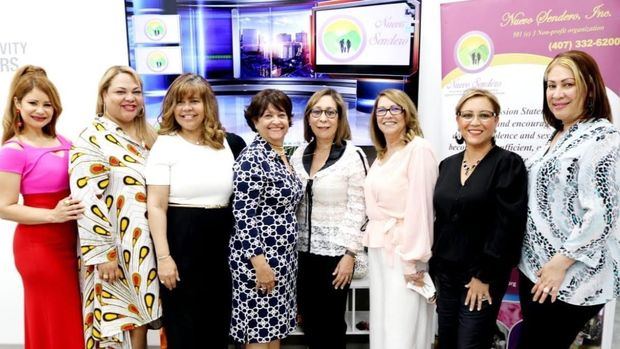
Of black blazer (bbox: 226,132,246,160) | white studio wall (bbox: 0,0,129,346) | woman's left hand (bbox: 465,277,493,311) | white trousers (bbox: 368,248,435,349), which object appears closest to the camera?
woman's left hand (bbox: 465,277,493,311)

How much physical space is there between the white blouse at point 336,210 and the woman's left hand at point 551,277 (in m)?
0.84

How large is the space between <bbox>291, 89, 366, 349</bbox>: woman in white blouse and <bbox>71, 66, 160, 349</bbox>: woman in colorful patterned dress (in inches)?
31.0

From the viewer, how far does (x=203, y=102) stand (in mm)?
1964

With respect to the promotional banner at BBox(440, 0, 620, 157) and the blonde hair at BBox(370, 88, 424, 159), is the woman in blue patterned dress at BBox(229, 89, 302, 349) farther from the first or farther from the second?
the promotional banner at BBox(440, 0, 620, 157)

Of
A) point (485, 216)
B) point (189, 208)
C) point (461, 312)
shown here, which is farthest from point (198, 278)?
point (485, 216)

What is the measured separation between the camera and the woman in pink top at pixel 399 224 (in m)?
2.00

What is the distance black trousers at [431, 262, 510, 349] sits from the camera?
1860mm

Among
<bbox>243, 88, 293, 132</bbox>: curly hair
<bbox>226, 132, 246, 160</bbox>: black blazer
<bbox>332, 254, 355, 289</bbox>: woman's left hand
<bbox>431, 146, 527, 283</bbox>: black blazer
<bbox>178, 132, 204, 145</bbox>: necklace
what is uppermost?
<bbox>243, 88, 293, 132</bbox>: curly hair

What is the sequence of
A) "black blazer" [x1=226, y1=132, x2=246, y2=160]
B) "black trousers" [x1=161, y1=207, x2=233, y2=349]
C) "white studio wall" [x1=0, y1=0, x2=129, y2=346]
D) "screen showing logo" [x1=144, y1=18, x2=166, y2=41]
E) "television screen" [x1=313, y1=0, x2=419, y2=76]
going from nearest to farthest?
1. "black trousers" [x1=161, y1=207, x2=233, y2=349]
2. "black blazer" [x1=226, y1=132, x2=246, y2=160]
3. "television screen" [x1=313, y1=0, x2=419, y2=76]
4. "screen showing logo" [x1=144, y1=18, x2=166, y2=41]
5. "white studio wall" [x1=0, y1=0, x2=129, y2=346]

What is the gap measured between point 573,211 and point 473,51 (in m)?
1.51

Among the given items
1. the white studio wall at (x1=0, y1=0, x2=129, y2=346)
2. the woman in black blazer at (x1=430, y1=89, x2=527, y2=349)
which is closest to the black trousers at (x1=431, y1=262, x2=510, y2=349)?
the woman in black blazer at (x1=430, y1=89, x2=527, y2=349)

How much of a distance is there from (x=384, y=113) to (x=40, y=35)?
2.86 m

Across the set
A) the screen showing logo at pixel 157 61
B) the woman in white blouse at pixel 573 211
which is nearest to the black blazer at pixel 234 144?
the screen showing logo at pixel 157 61

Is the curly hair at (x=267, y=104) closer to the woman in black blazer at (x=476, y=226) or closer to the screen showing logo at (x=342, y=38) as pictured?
the woman in black blazer at (x=476, y=226)
